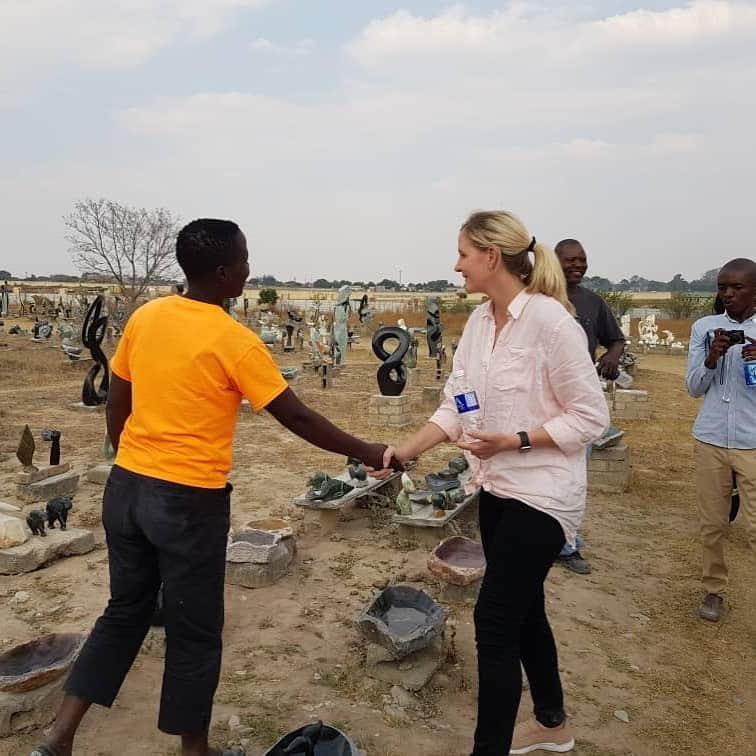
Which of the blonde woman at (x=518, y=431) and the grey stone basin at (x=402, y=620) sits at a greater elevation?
the blonde woman at (x=518, y=431)

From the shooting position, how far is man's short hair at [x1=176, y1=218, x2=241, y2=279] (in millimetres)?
1981

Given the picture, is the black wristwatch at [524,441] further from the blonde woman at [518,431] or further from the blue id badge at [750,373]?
the blue id badge at [750,373]

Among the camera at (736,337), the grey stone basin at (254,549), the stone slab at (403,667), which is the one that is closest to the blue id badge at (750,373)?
the camera at (736,337)

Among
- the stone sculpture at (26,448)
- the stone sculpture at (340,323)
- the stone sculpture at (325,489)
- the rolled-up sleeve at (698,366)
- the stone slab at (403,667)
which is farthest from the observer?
the stone sculpture at (340,323)

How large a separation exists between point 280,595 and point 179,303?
241 cm

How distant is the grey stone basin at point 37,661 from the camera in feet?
8.32

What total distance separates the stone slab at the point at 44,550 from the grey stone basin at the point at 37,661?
4.64 feet

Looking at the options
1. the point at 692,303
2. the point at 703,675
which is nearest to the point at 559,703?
the point at 703,675

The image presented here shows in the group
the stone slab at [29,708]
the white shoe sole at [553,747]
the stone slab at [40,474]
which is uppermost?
the stone slab at [40,474]

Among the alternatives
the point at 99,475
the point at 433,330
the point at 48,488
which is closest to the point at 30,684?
the point at 48,488

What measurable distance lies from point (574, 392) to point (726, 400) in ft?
5.82

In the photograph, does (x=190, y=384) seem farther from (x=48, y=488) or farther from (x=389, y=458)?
(x=48, y=488)

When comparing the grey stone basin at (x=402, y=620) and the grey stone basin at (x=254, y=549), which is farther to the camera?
the grey stone basin at (x=254, y=549)

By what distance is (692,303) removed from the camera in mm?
29891
